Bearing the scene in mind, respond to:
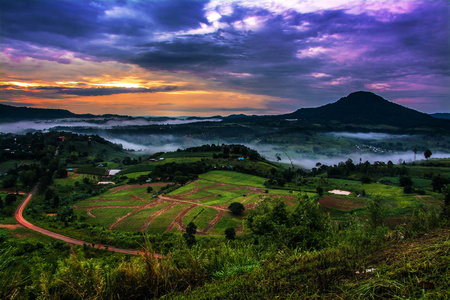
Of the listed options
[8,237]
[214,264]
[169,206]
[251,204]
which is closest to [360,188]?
[251,204]

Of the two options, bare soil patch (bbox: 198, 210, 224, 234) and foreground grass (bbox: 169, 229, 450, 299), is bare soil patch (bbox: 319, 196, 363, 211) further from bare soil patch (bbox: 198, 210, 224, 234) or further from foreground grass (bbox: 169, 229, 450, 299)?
foreground grass (bbox: 169, 229, 450, 299)

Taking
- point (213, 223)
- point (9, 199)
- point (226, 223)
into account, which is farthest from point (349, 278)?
point (9, 199)

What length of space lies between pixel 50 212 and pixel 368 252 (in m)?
73.0

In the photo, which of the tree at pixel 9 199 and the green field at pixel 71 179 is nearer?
the tree at pixel 9 199

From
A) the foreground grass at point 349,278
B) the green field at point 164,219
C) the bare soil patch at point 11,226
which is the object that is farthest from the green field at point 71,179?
the foreground grass at point 349,278

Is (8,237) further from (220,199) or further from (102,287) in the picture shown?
(102,287)

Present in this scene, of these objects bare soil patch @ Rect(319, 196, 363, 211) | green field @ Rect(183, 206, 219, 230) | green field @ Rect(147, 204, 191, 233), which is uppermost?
bare soil patch @ Rect(319, 196, 363, 211)

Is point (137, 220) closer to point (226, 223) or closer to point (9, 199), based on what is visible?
point (226, 223)

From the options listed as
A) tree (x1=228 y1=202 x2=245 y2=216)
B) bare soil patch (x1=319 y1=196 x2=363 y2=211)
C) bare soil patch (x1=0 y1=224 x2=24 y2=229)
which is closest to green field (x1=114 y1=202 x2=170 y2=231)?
tree (x1=228 y1=202 x2=245 y2=216)

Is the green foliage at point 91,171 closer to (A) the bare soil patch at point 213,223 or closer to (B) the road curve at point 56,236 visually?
(B) the road curve at point 56,236

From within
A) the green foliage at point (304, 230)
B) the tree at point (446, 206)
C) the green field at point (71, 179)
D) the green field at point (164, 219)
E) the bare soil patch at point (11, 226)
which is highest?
the tree at point (446, 206)

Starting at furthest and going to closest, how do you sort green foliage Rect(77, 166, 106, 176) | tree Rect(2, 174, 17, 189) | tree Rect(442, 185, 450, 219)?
green foliage Rect(77, 166, 106, 176) < tree Rect(2, 174, 17, 189) < tree Rect(442, 185, 450, 219)

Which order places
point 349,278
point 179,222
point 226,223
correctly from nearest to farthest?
point 349,278, point 226,223, point 179,222

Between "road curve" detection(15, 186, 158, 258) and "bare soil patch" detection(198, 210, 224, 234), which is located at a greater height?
"bare soil patch" detection(198, 210, 224, 234)
